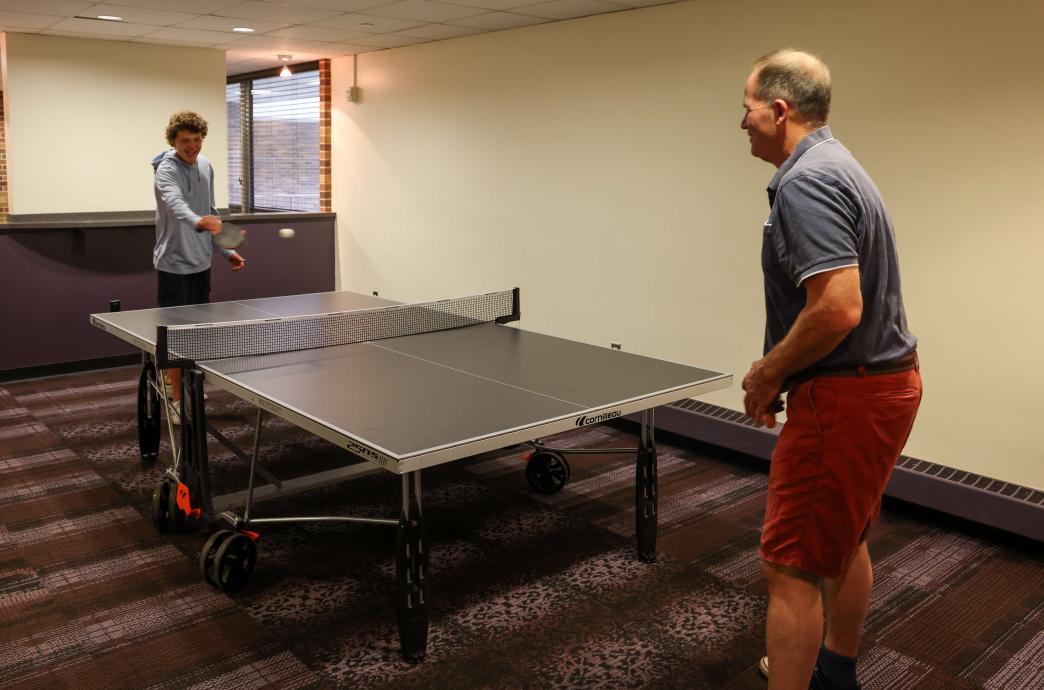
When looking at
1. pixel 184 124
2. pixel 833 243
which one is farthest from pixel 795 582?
pixel 184 124

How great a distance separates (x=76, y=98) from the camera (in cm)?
688

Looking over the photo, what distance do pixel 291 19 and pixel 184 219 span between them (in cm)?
192

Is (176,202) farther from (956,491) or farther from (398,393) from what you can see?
(956,491)

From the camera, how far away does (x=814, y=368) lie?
2061mm

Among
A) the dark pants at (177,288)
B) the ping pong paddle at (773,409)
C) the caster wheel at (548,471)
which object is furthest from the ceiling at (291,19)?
the ping pong paddle at (773,409)

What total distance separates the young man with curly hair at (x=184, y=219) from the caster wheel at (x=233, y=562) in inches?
68.8

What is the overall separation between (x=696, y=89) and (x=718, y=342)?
1.38 meters

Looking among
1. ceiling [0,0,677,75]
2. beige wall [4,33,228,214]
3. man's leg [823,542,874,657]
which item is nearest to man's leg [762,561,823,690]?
man's leg [823,542,874,657]

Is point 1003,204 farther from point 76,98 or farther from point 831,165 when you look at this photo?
point 76,98

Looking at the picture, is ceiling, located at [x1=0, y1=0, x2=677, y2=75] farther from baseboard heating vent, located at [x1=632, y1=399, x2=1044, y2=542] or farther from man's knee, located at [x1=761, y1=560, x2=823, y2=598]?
man's knee, located at [x1=761, y1=560, x2=823, y2=598]

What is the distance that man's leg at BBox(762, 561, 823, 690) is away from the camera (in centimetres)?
208

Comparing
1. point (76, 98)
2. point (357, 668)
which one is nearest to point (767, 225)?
point (357, 668)

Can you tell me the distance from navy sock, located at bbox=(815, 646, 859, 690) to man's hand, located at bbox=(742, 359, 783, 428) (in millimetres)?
706

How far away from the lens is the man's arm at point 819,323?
6.14 ft
